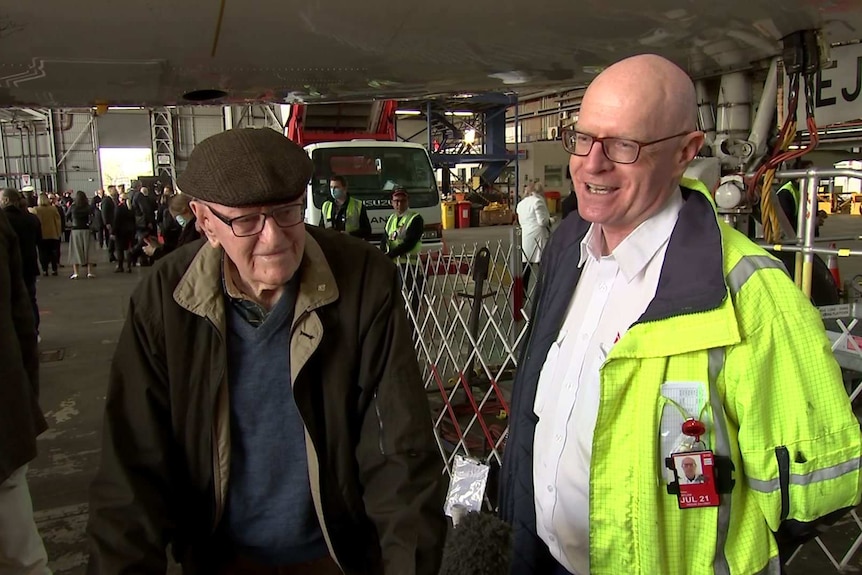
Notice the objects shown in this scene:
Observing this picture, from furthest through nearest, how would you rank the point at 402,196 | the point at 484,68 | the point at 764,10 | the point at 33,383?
the point at 402,196 → the point at 484,68 → the point at 764,10 → the point at 33,383

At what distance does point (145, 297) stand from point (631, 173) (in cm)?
99

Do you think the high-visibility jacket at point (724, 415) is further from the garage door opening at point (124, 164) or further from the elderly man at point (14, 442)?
the garage door opening at point (124, 164)

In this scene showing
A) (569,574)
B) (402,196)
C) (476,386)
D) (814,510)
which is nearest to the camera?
(814,510)

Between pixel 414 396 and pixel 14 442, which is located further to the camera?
pixel 14 442

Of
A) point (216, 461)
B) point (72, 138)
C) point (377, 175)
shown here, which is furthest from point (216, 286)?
point (72, 138)

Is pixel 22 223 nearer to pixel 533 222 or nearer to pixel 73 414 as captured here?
pixel 73 414

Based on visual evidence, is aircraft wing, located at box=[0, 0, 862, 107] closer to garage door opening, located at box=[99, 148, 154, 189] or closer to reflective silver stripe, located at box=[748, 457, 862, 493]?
reflective silver stripe, located at box=[748, 457, 862, 493]

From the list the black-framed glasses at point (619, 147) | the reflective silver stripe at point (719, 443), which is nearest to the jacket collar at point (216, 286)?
the black-framed glasses at point (619, 147)

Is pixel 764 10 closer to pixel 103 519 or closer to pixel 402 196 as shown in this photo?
pixel 103 519

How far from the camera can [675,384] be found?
1.16 m

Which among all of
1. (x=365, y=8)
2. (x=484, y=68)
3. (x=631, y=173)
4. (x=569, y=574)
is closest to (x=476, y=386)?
(x=484, y=68)

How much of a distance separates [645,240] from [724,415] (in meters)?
0.39

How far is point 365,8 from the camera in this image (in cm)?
286

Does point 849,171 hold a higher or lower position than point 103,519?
higher
